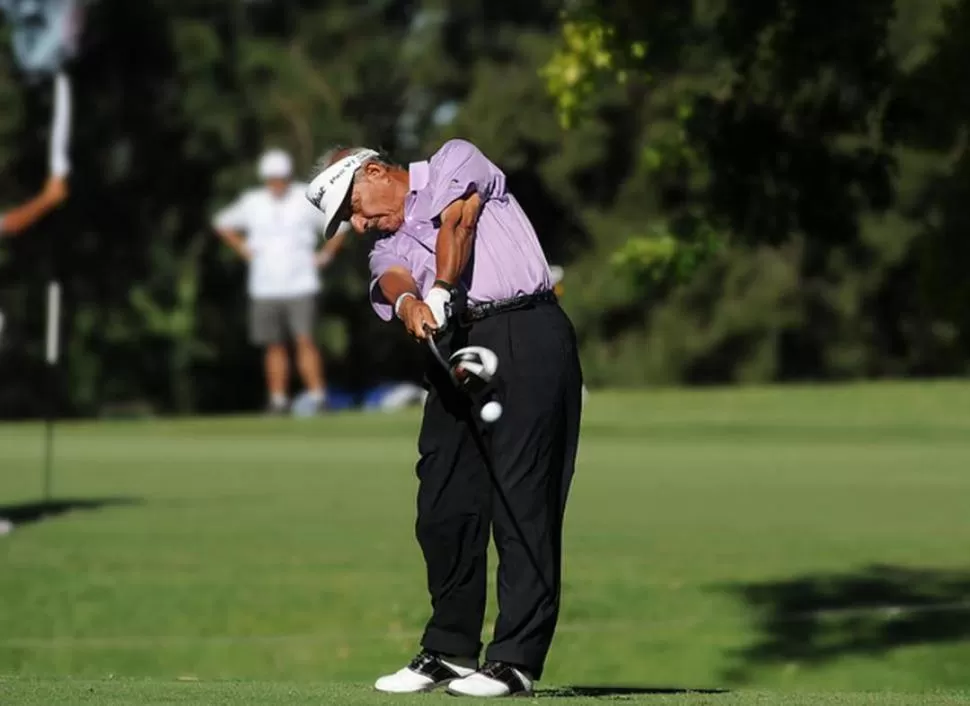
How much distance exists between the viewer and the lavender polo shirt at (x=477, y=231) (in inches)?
330

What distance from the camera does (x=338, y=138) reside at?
44562 millimetres

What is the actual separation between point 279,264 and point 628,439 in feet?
13.0

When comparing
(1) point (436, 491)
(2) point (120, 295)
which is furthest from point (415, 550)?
(2) point (120, 295)

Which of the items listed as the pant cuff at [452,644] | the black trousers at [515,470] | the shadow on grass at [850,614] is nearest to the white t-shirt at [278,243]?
the shadow on grass at [850,614]

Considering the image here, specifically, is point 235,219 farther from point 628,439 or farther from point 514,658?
point 514,658

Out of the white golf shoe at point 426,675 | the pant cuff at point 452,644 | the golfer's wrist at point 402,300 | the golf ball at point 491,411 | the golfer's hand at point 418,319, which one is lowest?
the white golf shoe at point 426,675

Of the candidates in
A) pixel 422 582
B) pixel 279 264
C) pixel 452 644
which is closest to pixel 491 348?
pixel 452 644

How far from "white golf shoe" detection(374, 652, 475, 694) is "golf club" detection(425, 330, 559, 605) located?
0.49 meters

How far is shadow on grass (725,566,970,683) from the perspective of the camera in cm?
1285

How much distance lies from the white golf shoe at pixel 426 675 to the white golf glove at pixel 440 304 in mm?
1296

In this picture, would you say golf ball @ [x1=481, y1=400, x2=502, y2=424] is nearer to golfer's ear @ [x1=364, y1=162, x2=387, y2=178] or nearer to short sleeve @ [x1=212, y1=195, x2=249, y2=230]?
golfer's ear @ [x1=364, y1=162, x2=387, y2=178]

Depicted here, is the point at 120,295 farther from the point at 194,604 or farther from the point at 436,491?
the point at 436,491

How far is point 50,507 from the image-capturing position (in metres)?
17.2

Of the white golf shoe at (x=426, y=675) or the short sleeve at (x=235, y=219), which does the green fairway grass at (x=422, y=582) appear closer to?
the white golf shoe at (x=426, y=675)
